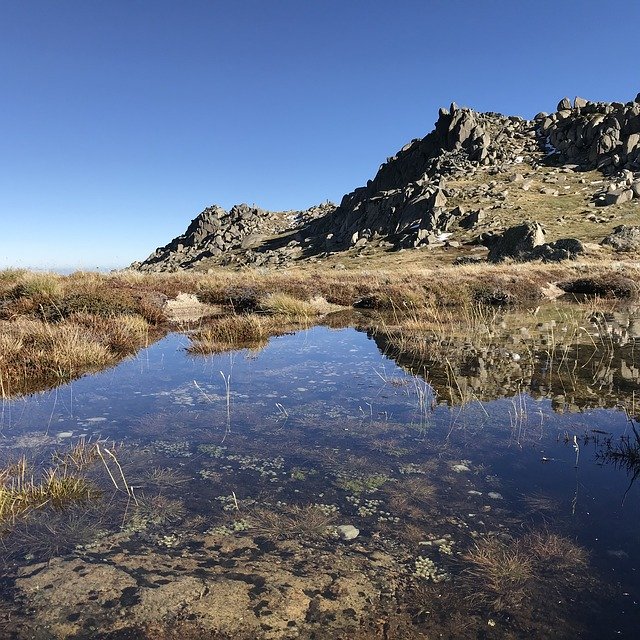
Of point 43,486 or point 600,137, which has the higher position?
point 600,137

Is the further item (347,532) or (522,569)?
(347,532)

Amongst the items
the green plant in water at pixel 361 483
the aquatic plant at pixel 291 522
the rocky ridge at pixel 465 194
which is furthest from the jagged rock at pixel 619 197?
the aquatic plant at pixel 291 522

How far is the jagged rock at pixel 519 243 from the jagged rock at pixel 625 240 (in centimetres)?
819

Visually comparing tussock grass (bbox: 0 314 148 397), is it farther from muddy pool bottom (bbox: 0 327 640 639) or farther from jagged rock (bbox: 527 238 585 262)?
jagged rock (bbox: 527 238 585 262)

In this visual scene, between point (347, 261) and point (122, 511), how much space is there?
239 feet

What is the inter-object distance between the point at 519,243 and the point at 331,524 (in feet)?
189

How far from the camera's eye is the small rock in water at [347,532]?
13.9 feet

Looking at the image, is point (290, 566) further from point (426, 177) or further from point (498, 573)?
point (426, 177)

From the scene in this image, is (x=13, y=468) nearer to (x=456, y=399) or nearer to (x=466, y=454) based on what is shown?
(x=466, y=454)

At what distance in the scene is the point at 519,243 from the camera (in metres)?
55.7

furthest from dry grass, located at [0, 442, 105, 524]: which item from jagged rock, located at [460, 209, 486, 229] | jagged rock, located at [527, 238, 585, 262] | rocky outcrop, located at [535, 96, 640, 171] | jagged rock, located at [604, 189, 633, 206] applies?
rocky outcrop, located at [535, 96, 640, 171]

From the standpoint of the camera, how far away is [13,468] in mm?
5344

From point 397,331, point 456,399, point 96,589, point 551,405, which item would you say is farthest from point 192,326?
point 96,589

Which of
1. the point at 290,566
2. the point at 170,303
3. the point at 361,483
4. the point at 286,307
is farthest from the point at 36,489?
the point at 170,303
